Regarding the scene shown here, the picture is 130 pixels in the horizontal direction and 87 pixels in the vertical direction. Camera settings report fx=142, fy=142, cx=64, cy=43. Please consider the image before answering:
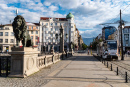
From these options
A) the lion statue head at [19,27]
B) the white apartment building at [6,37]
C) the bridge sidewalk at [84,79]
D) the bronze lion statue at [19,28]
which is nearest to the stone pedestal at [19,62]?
the bronze lion statue at [19,28]

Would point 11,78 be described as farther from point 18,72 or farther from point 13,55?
point 13,55

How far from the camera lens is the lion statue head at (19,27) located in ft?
28.3

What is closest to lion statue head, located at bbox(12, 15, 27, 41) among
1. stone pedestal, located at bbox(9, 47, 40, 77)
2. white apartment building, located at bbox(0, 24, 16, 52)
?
stone pedestal, located at bbox(9, 47, 40, 77)

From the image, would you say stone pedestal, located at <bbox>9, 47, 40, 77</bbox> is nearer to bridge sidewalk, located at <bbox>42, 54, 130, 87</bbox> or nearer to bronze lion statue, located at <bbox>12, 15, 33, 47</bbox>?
bronze lion statue, located at <bbox>12, 15, 33, 47</bbox>

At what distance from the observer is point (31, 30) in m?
76.3

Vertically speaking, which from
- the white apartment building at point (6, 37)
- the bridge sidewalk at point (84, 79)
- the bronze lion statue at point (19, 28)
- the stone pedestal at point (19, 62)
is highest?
the white apartment building at point (6, 37)

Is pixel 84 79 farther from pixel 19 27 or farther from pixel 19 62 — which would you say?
pixel 19 27

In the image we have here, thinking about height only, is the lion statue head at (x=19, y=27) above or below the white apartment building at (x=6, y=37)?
below

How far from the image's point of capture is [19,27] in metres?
8.69

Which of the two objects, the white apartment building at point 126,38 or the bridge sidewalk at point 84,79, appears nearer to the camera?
the bridge sidewalk at point 84,79

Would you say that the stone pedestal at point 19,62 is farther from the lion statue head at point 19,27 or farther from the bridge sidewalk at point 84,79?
the bridge sidewalk at point 84,79

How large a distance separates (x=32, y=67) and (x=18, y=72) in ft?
4.73

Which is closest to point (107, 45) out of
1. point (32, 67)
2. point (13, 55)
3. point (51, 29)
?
point (32, 67)

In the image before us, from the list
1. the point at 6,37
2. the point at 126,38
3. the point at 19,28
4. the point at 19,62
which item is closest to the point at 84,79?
the point at 19,62
